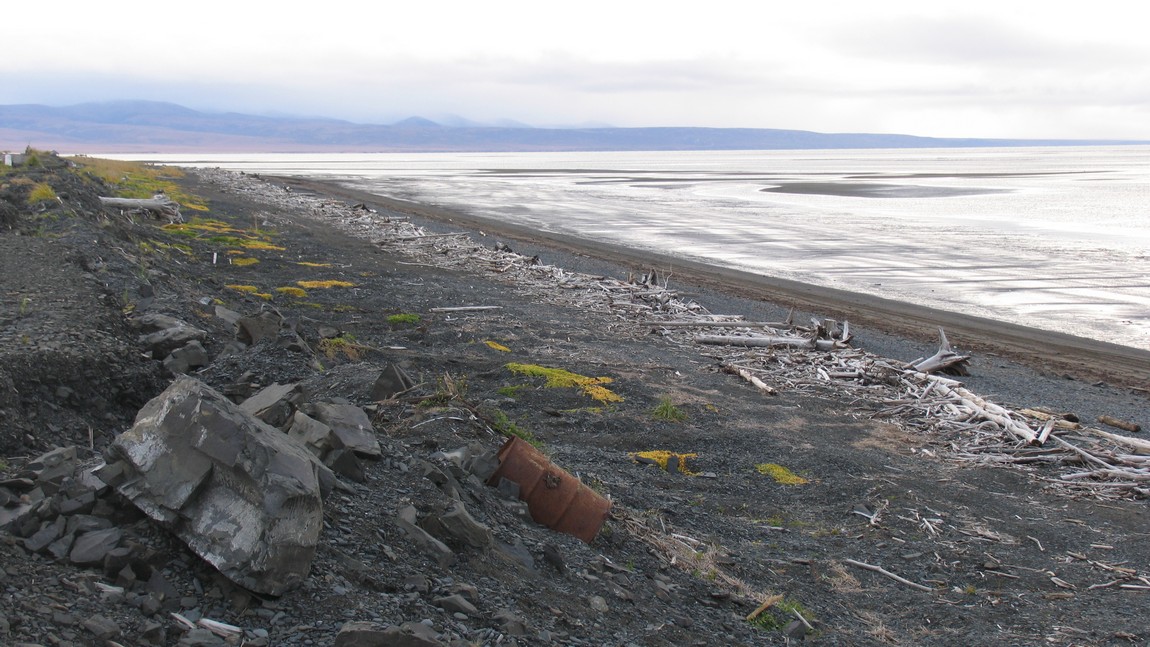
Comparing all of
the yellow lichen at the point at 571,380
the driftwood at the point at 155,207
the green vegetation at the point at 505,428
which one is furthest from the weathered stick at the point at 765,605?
the driftwood at the point at 155,207

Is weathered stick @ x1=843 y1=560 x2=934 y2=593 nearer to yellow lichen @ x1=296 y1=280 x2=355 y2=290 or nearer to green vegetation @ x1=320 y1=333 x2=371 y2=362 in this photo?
green vegetation @ x1=320 y1=333 x2=371 y2=362

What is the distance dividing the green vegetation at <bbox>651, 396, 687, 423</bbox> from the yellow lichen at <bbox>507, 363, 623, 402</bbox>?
1.95ft

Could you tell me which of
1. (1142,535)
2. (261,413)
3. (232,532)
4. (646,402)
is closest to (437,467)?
(261,413)

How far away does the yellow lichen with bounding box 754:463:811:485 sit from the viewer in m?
9.13

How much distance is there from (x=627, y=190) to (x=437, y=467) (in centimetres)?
6239

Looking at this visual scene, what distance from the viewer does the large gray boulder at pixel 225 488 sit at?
433 centimetres

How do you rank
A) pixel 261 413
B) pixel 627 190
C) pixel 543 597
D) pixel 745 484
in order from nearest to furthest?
pixel 543 597
pixel 261 413
pixel 745 484
pixel 627 190

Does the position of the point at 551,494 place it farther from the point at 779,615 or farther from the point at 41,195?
→ the point at 41,195

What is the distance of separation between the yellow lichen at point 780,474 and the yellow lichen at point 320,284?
34.3 feet

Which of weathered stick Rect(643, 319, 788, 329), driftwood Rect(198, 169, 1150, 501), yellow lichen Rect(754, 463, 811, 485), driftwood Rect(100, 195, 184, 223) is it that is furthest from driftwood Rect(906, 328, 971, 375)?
driftwood Rect(100, 195, 184, 223)

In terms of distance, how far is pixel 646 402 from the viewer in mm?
11234

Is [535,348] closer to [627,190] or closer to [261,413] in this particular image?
[261,413]

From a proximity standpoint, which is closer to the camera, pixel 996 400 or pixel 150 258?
pixel 996 400

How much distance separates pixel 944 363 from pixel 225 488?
12.2 metres
